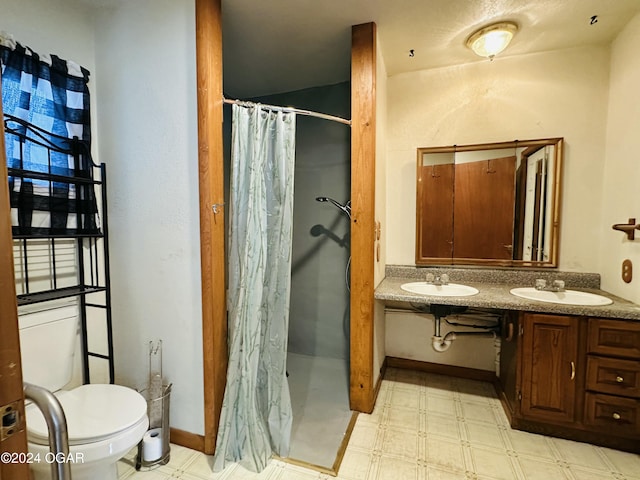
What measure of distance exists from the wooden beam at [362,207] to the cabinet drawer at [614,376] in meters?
1.23

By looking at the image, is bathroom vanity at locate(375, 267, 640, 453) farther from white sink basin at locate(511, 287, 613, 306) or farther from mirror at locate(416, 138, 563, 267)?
mirror at locate(416, 138, 563, 267)

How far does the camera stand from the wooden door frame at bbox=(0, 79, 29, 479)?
1.66 ft

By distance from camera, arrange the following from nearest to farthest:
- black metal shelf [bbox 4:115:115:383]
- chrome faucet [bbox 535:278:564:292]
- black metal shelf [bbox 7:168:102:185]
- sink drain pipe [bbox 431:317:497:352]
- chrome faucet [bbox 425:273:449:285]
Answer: black metal shelf [bbox 7:168:102:185] < black metal shelf [bbox 4:115:115:383] < chrome faucet [bbox 535:278:564:292] < chrome faucet [bbox 425:273:449:285] < sink drain pipe [bbox 431:317:497:352]

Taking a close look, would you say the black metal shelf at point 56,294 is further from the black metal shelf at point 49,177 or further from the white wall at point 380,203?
the white wall at point 380,203

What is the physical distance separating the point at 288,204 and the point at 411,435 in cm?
157

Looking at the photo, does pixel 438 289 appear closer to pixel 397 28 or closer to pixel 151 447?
pixel 397 28

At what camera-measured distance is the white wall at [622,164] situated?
1.76m

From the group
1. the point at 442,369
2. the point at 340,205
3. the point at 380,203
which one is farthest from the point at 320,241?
the point at 442,369

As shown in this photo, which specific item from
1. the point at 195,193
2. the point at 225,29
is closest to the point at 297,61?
the point at 225,29

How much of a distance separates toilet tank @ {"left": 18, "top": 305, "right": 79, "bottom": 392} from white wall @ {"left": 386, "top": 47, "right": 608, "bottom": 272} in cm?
234

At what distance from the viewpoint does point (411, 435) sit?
1817mm

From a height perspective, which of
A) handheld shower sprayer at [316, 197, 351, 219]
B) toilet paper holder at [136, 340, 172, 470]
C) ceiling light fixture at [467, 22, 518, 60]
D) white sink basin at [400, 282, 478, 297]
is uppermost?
ceiling light fixture at [467, 22, 518, 60]

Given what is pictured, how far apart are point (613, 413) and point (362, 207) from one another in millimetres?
1808

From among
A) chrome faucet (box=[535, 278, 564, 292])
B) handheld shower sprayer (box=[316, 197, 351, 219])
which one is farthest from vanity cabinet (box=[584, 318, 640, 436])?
handheld shower sprayer (box=[316, 197, 351, 219])
